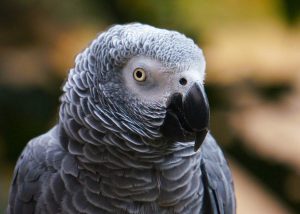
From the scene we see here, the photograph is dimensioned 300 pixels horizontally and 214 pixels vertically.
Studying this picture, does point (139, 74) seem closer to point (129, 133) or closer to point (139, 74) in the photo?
point (139, 74)

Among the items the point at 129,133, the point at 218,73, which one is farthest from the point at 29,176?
the point at 218,73

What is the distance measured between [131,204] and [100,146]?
0.20 meters

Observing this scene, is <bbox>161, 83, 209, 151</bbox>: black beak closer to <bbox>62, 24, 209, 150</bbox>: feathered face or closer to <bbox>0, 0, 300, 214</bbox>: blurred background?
<bbox>62, 24, 209, 150</bbox>: feathered face

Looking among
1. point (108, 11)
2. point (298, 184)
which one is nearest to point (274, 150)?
point (298, 184)

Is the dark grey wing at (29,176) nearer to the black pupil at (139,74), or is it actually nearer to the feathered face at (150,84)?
the feathered face at (150,84)

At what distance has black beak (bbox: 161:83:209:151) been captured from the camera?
4.54ft

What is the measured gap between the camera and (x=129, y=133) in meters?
→ 1.50

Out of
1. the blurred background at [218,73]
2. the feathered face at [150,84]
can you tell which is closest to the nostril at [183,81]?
the feathered face at [150,84]

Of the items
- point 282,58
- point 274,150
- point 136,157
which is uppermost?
point 282,58

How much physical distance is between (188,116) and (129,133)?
193 mm

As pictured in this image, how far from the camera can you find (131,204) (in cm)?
159

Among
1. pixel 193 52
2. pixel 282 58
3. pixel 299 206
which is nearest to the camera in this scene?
pixel 193 52

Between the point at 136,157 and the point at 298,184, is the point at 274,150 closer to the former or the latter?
the point at 298,184

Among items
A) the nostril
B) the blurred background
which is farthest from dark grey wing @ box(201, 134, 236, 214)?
the blurred background
